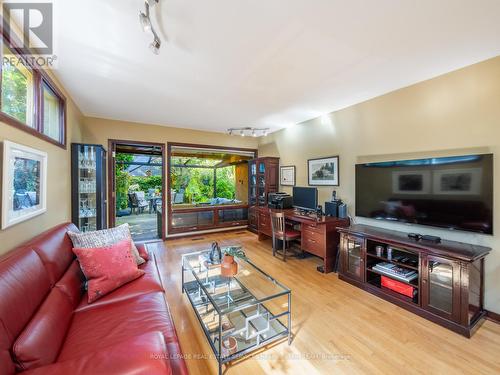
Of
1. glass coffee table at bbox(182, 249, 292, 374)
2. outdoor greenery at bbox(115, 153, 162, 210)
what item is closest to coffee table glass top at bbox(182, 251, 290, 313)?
glass coffee table at bbox(182, 249, 292, 374)

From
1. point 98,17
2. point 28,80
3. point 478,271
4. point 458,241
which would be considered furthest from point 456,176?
point 28,80

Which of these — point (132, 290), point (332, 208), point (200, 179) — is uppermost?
point (200, 179)

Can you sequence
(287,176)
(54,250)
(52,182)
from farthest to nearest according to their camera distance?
(287,176) < (52,182) < (54,250)

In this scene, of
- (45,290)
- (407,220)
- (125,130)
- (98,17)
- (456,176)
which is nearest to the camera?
(45,290)

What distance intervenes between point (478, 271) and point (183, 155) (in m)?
5.73

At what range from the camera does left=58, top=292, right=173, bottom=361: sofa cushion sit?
122 cm

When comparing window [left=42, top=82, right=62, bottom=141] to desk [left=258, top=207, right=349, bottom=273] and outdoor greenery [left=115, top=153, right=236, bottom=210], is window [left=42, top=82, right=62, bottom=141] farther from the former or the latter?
desk [left=258, top=207, right=349, bottom=273]

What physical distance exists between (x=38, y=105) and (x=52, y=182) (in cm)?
84

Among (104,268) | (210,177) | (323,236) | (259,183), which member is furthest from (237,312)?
(210,177)

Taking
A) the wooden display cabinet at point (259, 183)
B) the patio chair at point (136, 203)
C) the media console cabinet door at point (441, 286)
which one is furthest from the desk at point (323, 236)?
the patio chair at point (136, 203)

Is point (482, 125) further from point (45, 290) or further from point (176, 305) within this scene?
point (45, 290)

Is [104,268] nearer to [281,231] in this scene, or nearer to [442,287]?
[281,231]

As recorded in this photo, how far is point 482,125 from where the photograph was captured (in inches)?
88.4

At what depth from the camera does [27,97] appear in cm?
198
